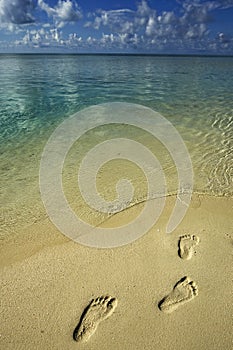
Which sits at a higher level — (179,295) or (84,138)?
(84,138)

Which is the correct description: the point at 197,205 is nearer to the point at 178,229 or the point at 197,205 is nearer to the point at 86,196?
the point at 178,229

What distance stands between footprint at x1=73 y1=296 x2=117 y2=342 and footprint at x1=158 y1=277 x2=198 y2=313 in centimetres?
52

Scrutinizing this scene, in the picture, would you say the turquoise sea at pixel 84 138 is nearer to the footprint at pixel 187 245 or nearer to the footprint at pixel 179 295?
the footprint at pixel 187 245

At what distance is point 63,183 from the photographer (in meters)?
5.36

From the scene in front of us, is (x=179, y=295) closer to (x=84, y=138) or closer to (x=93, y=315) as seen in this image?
(x=93, y=315)

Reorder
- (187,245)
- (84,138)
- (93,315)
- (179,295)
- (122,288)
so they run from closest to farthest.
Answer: (93,315), (179,295), (122,288), (187,245), (84,138)

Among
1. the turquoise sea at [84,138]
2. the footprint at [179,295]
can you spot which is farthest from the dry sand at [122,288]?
the turquoise sea at [84,138]

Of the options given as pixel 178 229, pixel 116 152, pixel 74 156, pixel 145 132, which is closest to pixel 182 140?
pixel 145 132

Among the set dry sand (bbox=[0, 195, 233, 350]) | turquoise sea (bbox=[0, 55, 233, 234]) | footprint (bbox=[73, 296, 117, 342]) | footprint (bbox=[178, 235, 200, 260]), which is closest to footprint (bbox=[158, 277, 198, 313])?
dry sand (bbox=[0, 195, 233, 350])

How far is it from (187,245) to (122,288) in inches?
42.9

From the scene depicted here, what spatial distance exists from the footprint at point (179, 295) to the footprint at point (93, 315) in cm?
52

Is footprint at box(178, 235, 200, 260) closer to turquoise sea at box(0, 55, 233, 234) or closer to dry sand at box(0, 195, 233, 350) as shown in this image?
dry sand at box(0, 195, 233, 350)

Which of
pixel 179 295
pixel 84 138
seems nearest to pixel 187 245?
pixel 179 295

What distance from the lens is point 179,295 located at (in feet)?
9.53
